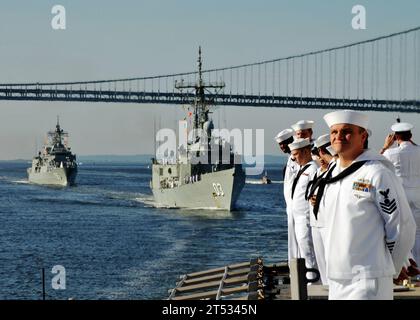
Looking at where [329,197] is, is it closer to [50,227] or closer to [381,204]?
[381,204]

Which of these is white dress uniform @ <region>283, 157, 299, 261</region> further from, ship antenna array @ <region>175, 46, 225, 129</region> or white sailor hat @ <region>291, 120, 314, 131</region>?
ship antenna array @ <region>175, 46, 225, 129</region>

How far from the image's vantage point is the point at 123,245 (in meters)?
36.5

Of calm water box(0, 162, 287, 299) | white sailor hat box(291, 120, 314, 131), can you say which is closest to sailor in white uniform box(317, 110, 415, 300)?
white sailor hat box(291, 120, 314, 131)

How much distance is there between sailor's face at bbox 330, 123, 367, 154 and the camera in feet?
19.6

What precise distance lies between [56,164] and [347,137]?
10909 centimetres

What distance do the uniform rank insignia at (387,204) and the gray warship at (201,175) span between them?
4987cm

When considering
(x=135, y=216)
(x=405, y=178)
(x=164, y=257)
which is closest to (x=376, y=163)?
(x=405, y=178)

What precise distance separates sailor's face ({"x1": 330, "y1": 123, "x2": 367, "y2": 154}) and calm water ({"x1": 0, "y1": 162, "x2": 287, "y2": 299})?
17.2 m

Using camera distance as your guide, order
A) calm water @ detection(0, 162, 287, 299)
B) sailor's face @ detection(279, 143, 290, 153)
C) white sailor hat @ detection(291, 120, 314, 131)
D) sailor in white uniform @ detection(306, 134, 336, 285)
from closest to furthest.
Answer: sailor in white uniform @ detection(306, 134, 336, 285), white sailor hat @ detection(291, 120, 314, 131), sailor's face @ detection(279, 143, 290, 153), calm water @ detection(0, 162, 287, 299)

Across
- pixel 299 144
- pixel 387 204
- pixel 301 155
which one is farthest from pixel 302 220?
pixel 387 204

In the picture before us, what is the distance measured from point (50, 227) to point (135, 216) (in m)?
9.10

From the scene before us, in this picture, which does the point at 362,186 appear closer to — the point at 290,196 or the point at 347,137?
the point at 347,137

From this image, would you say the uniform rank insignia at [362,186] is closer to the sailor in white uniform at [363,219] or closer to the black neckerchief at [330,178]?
the sailor in white uniform at [363,219]
